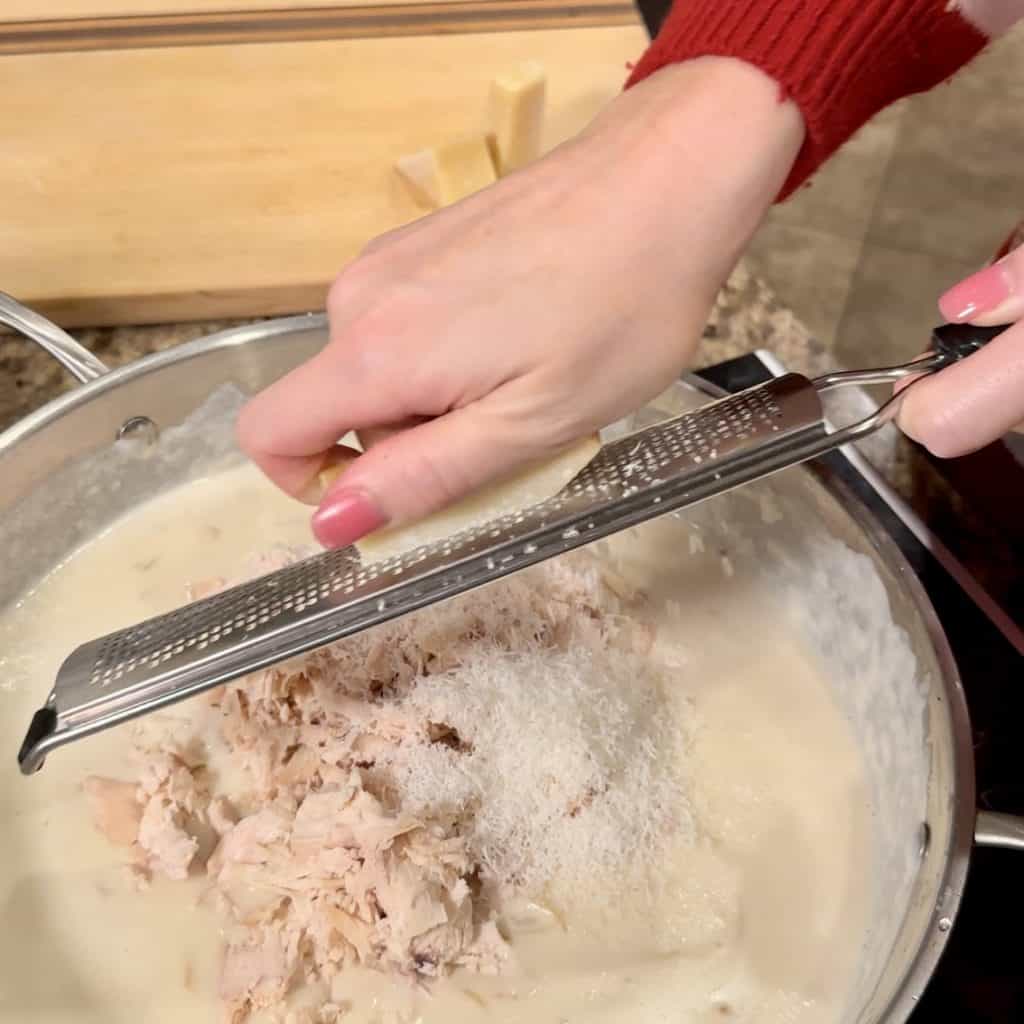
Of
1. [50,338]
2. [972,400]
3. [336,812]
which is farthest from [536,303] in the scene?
[50,338]

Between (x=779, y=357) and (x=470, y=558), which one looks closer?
(x=470, y=558)

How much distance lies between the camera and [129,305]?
3.59 feet

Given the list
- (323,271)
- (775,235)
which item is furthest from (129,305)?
(775,235)

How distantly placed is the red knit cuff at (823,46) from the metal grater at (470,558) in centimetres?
14

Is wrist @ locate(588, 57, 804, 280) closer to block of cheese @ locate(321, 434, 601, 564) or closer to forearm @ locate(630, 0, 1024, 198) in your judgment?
forearm @ locate(630, 0, 1024, 198)

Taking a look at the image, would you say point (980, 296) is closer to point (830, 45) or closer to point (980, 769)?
point (830, 45)

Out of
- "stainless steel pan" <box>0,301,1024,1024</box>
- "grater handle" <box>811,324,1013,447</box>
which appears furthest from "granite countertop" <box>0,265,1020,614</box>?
"grater handle" <box>811,324,1013,447</box>

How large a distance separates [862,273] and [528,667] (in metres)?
0.72

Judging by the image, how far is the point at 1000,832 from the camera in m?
0.66

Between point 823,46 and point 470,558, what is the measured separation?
354 millimetres

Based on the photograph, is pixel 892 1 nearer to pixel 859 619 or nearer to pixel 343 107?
pixel 859 619

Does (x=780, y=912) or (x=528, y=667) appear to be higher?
(x=528, y=667)

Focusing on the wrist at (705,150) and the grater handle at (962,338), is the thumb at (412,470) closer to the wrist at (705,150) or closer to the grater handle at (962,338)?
the wrist at (705,150)

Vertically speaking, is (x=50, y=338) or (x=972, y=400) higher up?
Result: (x=50, y=338)
